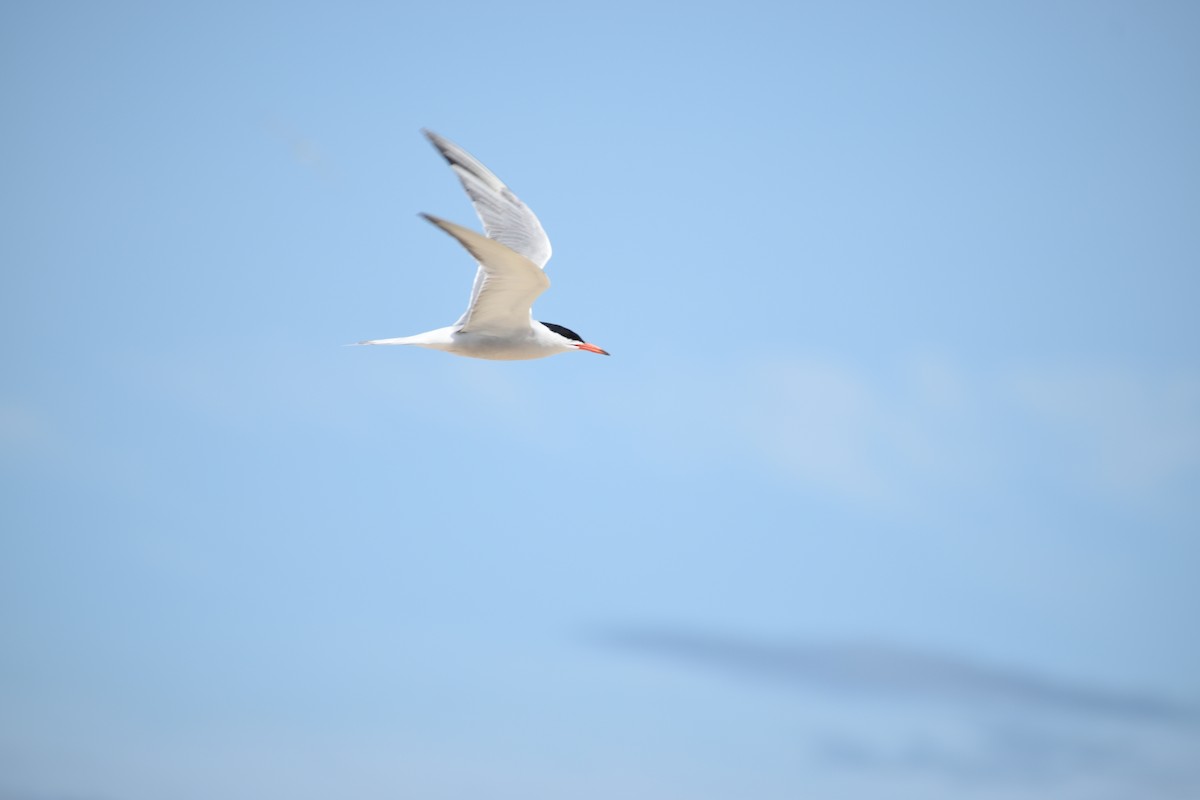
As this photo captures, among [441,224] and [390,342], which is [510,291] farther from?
[441,224]

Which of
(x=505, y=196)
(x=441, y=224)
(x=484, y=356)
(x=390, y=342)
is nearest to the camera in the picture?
(x=441, y=224)

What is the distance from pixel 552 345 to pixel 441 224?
3.39 metres

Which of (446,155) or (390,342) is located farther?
(446,155)

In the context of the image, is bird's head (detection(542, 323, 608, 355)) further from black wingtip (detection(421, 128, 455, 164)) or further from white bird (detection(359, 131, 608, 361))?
black wingtip (detection(421, 128, 455, 164))

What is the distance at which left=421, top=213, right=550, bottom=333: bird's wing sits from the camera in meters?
11.8

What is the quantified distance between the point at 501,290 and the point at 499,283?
14 cm

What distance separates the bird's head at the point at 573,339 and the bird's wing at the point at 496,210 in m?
0.76

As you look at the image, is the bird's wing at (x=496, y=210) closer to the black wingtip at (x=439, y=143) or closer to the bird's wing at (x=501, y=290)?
the black wingtip at (x=439, y=143)

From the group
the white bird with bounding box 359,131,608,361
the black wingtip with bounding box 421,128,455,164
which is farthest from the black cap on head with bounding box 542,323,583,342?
the black wingtip with bounding box 421,128,455,164

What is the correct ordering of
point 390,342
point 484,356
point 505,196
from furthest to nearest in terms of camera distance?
point 505,196
point 484,356
point 390,342

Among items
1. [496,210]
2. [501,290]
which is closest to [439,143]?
[496,210]

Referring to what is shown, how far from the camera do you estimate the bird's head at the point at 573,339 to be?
13.9 m

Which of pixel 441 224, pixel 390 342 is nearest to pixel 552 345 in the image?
pixel 390 342

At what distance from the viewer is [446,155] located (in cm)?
1441
